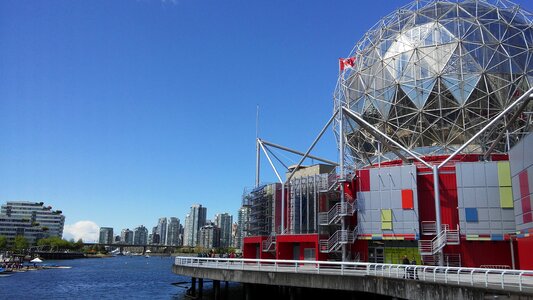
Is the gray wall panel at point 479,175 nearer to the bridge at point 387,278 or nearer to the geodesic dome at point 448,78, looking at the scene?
the geodesic dome at point 448,78

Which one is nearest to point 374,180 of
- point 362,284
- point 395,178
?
point 395,178

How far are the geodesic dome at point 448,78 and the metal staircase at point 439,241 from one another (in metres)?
9.33

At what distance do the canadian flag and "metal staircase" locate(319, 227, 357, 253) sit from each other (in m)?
19.9

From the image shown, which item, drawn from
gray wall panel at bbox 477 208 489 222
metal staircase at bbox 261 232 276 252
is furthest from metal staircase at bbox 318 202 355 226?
gray wall panel at bbox 477 208 489 222

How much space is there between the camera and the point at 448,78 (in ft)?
137

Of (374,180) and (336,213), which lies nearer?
(374,180)

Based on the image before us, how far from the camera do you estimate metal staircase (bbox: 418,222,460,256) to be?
35094 millimetres

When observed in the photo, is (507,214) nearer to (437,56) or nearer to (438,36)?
(437,56)

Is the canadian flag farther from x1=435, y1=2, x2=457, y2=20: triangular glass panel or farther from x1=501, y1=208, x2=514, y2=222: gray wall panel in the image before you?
x1=501, y1=208, x2=514, y2=222: gray wall panel

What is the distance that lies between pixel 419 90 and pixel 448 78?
267cm

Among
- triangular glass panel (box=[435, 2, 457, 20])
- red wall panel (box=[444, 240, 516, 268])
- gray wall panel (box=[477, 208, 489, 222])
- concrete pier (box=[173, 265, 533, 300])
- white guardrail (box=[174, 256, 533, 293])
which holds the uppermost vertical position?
triangular glass panel (box=[435, 2, 457, 20])

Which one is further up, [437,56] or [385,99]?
[437,56]

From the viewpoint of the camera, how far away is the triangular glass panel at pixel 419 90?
4206 cm

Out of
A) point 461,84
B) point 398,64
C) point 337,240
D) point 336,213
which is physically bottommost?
point 337,240
